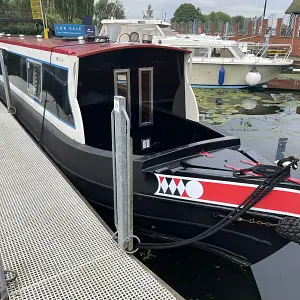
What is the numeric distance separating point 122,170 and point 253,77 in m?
12.9

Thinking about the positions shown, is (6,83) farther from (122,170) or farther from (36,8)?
(122,170)

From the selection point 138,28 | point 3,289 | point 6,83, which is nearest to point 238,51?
point 138,28

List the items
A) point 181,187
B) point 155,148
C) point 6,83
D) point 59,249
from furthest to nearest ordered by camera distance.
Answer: point 6,83, point 155,148, point 181,187, point 59,249

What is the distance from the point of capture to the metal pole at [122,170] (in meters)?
2.59

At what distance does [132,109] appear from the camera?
4.62m

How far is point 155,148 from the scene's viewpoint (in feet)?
16.5

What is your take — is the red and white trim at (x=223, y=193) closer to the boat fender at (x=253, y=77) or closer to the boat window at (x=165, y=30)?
the boat fender at (x=253, y=77)


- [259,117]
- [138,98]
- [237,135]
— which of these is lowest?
[259,117]

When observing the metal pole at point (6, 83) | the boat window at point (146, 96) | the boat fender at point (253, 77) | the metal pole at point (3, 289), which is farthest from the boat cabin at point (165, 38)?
the metal pole at point (3, 289)

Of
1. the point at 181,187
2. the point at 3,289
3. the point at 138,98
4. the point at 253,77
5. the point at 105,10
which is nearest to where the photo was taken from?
the point at 3,289

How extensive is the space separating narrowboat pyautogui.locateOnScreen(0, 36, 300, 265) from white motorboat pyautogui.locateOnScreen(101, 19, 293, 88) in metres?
9.47

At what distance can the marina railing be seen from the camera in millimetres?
2594

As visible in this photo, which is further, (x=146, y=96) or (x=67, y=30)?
(x=67, y=30)

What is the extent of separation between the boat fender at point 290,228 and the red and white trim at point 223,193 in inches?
2.8
